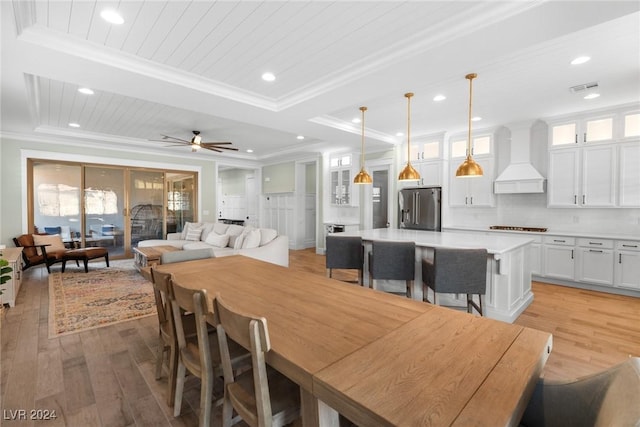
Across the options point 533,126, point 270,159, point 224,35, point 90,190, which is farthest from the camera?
point 270,159

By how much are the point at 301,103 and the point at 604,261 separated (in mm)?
4947

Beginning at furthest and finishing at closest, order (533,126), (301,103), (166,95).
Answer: (533,126) < (301,103) < (166,95)

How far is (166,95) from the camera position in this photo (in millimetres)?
3463

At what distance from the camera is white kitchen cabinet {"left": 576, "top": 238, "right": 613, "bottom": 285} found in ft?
14.0

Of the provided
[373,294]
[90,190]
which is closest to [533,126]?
[373,294]

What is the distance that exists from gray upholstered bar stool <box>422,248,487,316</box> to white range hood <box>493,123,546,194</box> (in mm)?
3108

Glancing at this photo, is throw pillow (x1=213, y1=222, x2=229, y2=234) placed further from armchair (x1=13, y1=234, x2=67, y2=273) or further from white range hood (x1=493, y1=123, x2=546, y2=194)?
white range hood (x1=493, y1=123, x2=546, y2=194)

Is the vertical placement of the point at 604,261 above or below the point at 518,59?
below

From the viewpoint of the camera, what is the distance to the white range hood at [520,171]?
4.96m

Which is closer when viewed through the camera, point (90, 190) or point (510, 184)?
point (510, 184)

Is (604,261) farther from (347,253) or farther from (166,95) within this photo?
(166,95)

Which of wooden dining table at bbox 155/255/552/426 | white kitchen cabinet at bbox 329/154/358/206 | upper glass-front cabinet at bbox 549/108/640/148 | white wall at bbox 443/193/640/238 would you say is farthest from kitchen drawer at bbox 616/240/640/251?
white kitchen cabinet at bbox 329/154/358/206

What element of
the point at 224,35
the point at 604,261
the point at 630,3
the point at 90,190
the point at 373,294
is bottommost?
the point at 604,261

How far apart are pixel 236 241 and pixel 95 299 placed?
223 centimetres
